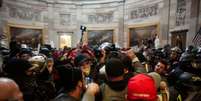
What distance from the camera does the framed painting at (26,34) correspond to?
18.6 meters

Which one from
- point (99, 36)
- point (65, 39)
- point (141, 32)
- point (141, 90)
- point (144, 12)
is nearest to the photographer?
point (141, 90)

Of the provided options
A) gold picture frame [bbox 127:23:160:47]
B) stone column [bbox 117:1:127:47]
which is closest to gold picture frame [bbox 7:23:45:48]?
stone column [bbox 117:1:127:47]

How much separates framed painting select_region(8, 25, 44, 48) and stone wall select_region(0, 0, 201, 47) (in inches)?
16.7

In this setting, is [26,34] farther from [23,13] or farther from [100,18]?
[100,18]

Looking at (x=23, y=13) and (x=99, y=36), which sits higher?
(x=23, y=13)

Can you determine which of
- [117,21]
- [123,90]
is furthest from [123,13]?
[123,90]

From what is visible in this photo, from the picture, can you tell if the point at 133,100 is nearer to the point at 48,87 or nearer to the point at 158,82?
the point at 158,82

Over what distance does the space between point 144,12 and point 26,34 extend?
915 centimetres

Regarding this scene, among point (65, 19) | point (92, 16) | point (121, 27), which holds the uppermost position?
Answer: point (92, 16)

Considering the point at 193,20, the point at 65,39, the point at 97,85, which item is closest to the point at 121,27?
the point at 65,39

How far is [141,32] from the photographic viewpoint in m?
18.9

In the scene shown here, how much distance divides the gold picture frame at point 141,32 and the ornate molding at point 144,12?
2.44 feet

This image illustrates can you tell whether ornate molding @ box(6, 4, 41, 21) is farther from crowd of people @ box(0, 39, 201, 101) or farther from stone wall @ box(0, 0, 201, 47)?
crowd of people @ box(0, 39, 201, 101)

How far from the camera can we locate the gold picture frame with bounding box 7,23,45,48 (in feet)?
60.7
